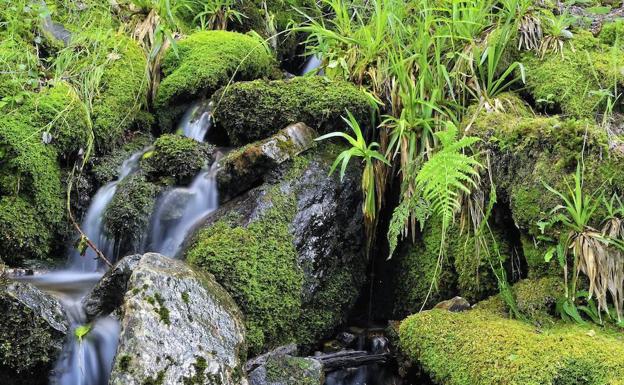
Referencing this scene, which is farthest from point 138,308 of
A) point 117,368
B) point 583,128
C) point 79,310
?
point 583,128

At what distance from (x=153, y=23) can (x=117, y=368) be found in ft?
13.6

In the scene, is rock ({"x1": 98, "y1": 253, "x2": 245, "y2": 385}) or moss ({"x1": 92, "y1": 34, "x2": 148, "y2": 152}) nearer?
rock ({"x1": 98, "y1": 253, "x2": 245, "y2": 385})

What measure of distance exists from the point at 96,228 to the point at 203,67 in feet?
6.39

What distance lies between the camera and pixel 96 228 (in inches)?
148

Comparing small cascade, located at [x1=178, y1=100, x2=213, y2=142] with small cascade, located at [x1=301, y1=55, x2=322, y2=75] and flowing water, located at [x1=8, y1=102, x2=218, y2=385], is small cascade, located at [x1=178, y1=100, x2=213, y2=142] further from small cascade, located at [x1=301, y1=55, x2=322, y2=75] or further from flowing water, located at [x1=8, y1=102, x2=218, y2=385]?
small cascade, located at [x1=301, y1=55, x2=322, y2=75]

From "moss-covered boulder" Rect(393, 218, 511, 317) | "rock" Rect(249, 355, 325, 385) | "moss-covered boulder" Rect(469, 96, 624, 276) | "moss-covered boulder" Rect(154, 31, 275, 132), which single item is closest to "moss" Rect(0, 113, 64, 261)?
"moss-covered boulder" Rect(154, 31, 275, 132)

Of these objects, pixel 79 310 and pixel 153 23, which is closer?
pixel 79 310

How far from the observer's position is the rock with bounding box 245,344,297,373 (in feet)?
Answer: 9.34

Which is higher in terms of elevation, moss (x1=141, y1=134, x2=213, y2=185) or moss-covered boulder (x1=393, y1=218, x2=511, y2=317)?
moss (x1=141, y1=134, x2=213, y2=185)

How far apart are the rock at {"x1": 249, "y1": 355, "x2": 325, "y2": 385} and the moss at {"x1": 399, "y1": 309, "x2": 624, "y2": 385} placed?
1.71 feet

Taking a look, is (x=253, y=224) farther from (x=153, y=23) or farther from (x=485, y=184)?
(x=153, y=23)

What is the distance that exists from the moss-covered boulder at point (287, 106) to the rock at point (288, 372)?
1847 mm

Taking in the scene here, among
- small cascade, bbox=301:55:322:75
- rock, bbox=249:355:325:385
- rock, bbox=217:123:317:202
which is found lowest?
rock, bbox=249:355:325:385

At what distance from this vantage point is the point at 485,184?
11.0 feet
